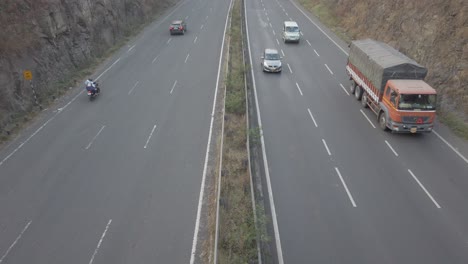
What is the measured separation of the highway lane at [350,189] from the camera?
12984 mm

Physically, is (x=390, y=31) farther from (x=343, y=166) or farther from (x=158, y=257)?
(x=158, y=257)

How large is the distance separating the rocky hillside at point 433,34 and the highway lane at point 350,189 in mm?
4975

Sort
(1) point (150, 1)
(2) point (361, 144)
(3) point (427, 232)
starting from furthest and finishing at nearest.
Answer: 1. (1) point (150, 1)
2. (2) point (361, 144)
3. (3) point (427, 232)

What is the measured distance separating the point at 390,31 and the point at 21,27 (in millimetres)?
30231

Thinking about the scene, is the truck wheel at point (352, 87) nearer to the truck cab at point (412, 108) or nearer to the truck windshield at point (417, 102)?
the truck cab at point (412, 108)

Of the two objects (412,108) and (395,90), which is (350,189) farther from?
(395,90)

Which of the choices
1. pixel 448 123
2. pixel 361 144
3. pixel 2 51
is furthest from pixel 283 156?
pixel 2 51

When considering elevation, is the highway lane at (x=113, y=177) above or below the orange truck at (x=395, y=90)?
below

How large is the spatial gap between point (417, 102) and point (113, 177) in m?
16.2

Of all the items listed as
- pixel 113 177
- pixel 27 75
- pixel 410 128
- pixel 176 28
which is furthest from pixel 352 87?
pixel 176 28

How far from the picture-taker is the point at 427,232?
44.8ft

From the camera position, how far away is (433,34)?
88.6 feet

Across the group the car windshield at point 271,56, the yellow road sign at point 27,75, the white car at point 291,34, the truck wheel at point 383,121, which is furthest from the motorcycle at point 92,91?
the white car at point 291,34

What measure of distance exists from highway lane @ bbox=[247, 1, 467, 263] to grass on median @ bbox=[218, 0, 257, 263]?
1286mm
